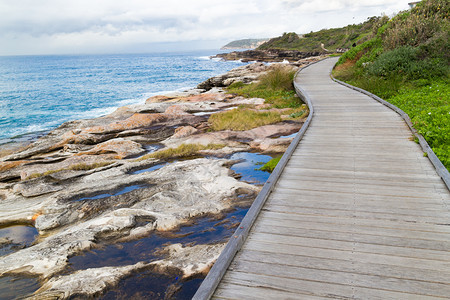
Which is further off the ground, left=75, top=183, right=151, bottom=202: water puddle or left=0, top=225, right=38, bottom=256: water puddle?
left=75, top=183, right=151, bottom=202: water puddle

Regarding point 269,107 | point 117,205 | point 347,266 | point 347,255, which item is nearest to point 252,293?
point 347,266

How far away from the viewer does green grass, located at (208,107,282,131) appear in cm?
1409

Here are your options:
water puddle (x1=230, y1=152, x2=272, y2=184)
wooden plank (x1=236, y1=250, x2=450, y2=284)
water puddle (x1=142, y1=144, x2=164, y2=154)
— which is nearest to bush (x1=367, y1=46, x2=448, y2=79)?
water puddle (x1=230, y1=152, x2=272, y2=184)

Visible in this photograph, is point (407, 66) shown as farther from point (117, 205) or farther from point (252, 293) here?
point (252, 293)

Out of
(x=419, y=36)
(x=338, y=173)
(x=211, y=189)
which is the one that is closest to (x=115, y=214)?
(x=211, y=189)

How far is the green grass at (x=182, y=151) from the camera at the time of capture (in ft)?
37.8

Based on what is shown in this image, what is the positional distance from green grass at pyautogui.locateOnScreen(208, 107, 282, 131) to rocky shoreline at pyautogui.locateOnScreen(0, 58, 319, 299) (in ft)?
1.51

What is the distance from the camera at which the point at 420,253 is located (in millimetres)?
3773

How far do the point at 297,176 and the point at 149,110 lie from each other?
15.3 meters

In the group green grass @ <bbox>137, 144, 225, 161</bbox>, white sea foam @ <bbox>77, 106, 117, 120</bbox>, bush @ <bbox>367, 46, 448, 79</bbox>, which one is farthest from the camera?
white sea foam @ <bbox>77, 106, 117, 120</bbox>

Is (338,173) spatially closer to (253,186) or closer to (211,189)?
(253,186)

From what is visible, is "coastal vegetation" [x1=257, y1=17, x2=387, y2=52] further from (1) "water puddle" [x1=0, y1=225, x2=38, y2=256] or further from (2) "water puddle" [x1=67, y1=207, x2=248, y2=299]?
(1) "water puddle" [x1=0, y1=225, x2=38, y2=256]

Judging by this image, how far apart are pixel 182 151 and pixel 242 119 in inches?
161

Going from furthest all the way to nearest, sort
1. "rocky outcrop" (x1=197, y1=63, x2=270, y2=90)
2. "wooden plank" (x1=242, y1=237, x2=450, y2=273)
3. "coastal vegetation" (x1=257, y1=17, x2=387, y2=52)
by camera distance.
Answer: "coastal vegetation" (x1=257, y1=17, x2=387, y2=52)
"rocky outcrop" (x1=197, y1=63, x2=270, y2=90)
"wooden plank" (x1=242, y1=237, x2=450, y2=273)
